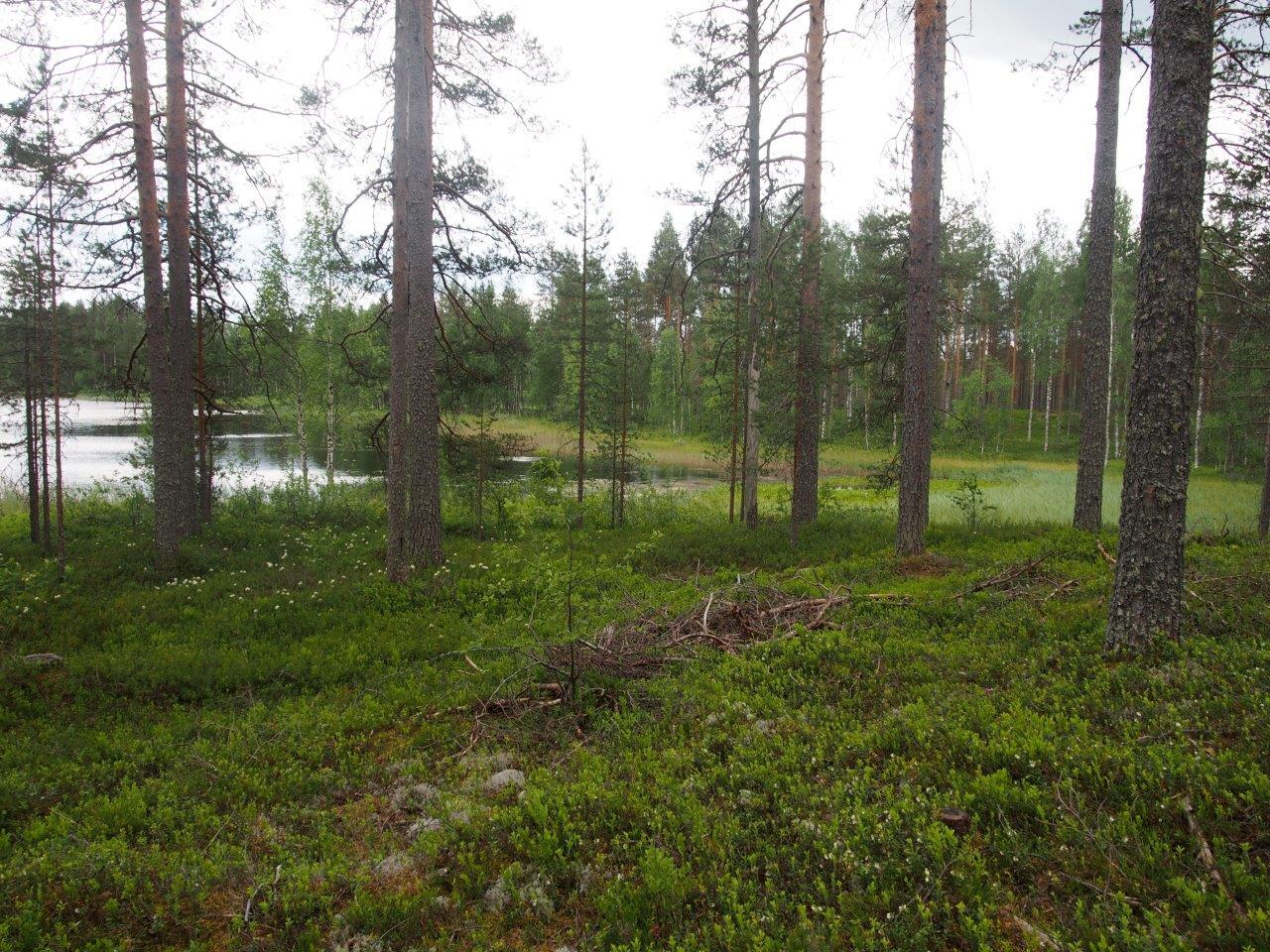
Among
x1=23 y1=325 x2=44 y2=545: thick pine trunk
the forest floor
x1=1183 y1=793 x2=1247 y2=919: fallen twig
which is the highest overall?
x1=23 y1=325 x2=44 y2=545: thick pine trunk

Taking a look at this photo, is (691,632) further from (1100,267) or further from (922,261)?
(1100,267)

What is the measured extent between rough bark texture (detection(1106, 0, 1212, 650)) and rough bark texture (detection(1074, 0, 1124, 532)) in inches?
294

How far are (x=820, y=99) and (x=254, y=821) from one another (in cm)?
1562

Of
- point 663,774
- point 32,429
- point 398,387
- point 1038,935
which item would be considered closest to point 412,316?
point 398,387

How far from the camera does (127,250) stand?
1280 cm

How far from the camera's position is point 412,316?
419 inches

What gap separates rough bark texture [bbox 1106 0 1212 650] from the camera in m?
4.78

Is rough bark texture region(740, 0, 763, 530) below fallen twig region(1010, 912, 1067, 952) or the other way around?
the other way around

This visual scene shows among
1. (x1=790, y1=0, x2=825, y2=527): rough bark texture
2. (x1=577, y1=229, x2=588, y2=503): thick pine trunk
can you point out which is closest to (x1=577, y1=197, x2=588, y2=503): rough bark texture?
(x1=577, y1=229, x2=588, y2=503): thick pine trunk

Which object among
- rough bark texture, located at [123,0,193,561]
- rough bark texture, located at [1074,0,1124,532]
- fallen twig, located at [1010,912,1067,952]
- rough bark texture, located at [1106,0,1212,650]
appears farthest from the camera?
rough bark texture, located at [1074,0,1124,532]

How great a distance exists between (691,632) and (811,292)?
916 centimetres

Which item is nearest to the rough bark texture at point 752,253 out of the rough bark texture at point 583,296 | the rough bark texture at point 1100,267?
the rough bark texture at point 583,296

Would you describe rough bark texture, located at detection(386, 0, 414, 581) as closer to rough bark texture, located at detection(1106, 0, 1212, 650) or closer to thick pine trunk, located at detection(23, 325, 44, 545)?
rough bark texture, located at detection(1106, 0, 1212, 650)

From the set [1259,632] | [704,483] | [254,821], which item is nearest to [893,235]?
[1259,632]
